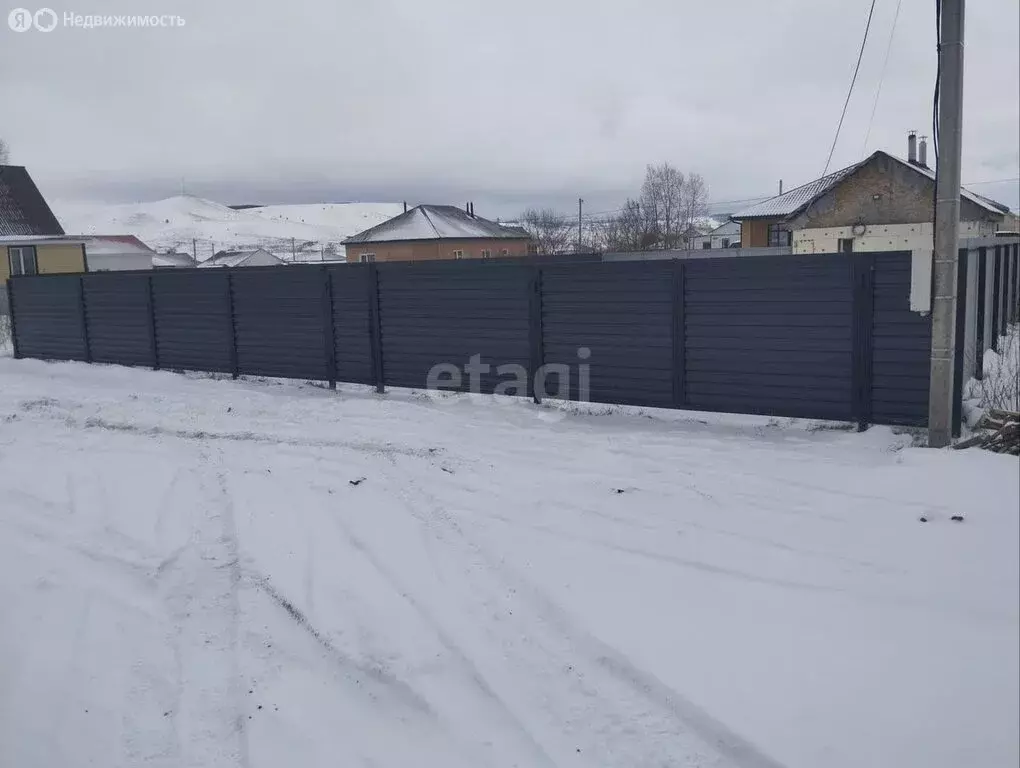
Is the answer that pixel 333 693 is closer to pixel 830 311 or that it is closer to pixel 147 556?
pixel 147 556

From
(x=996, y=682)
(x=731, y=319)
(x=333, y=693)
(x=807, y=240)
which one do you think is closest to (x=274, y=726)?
(x=333, y=693)

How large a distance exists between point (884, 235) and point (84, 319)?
29.3 m

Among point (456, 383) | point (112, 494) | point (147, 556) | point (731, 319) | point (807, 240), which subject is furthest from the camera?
point (807, 240)

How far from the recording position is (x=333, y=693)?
4.03 metres

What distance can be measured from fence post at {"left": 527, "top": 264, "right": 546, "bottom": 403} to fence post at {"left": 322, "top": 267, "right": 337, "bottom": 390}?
3131mm

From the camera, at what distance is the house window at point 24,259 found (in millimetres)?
33656

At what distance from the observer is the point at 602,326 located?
918cm

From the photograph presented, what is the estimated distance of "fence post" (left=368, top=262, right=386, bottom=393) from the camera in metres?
10.9

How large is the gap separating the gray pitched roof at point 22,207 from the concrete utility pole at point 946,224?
40.6 m


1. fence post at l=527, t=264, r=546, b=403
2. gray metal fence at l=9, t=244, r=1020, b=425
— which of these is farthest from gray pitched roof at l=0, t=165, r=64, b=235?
fence post at l=527, t=264, r=546, b=403

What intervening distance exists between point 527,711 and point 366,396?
24.2 feet

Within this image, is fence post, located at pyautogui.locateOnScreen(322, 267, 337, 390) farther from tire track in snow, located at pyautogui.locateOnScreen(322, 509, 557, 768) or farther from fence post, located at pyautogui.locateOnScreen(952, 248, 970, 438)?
fence post, located at pyautogui.locateOnScreen(952, 248, 970, 438)

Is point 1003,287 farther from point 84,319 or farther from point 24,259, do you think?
point 24,259

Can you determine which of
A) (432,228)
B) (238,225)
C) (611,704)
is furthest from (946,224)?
(238,225)
